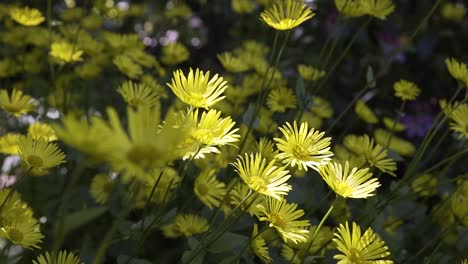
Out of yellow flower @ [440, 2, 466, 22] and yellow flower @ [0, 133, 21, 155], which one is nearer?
yellow flower @ [0, 133, 21, 155]

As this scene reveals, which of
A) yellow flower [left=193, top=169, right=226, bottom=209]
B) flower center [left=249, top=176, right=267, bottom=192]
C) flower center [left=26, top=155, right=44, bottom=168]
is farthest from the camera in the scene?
yellow flower [left=193, top=169, right=226, bottom=209]

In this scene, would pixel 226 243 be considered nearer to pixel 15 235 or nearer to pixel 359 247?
pixel 359 247

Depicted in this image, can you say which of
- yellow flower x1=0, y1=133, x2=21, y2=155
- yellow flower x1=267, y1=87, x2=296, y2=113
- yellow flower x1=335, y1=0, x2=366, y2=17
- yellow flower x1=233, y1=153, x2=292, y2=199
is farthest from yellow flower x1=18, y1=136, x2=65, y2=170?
yellow flower x1=335, y1=0, x2=366, y2=17

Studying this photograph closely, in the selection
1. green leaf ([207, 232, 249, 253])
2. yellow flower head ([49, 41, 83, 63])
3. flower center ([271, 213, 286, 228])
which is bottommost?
green leaf ([207, 232, 249, 253])

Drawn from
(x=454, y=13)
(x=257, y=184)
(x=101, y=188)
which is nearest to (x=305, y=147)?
(x=257, y=184)

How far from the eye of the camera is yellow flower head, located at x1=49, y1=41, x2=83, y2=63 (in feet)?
4.08

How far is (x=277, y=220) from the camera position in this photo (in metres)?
0.78

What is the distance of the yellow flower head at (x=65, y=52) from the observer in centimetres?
124

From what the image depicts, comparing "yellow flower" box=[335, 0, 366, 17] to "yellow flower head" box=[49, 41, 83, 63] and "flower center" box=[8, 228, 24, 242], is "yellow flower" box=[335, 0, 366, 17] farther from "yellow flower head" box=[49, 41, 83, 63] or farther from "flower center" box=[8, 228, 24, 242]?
"flower center" box=[8, 228, 24, 242]

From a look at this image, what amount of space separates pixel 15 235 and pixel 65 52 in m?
0.60

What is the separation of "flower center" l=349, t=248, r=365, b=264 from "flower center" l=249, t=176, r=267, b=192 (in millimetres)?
137

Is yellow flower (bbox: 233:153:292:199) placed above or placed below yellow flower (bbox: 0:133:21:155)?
above

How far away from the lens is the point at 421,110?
6.17 ft

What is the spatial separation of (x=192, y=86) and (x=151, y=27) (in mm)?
1551
